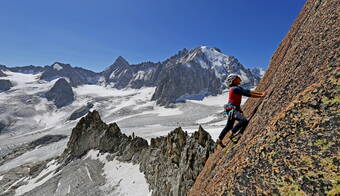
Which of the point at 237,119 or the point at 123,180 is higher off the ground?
the point at 237,119

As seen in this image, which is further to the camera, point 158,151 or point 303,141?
point 158,151

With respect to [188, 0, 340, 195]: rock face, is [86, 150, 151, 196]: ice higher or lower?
lower

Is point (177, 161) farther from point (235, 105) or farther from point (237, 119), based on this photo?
point (235, 105)

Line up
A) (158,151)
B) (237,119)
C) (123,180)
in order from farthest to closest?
(123,180) < (158,151) < (237,119)

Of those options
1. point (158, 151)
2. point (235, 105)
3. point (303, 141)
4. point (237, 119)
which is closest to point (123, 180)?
point (158, 151)

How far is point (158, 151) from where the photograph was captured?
92.6 ft

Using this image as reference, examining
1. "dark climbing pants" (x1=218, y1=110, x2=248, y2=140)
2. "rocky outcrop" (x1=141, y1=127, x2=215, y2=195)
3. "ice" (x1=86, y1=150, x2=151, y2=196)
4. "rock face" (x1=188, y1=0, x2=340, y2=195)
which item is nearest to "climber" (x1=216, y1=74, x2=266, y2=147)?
"dark climbing pants" (x1=218, y1=110, x2=248, y2=140)

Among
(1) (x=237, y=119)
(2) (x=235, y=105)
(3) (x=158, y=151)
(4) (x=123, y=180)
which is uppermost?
(2) (x=235, y=105)

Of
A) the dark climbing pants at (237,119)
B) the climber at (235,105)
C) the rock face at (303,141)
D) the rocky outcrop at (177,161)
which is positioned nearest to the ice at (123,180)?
the rocky outcrop at (177,161)

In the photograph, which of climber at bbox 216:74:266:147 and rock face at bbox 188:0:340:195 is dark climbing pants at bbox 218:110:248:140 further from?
rock face at bbox 188:0:340:195

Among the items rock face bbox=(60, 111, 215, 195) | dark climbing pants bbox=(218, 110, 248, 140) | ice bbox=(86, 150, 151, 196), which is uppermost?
dark climbing pants bbox=(218, 110, 248, 140)

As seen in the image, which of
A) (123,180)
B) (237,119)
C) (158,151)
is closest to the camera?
(237,119)

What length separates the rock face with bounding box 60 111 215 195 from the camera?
15914 millimetres

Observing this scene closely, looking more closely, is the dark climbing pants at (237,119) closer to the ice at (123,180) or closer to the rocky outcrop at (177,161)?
the rocky outcrop at (177,161)
